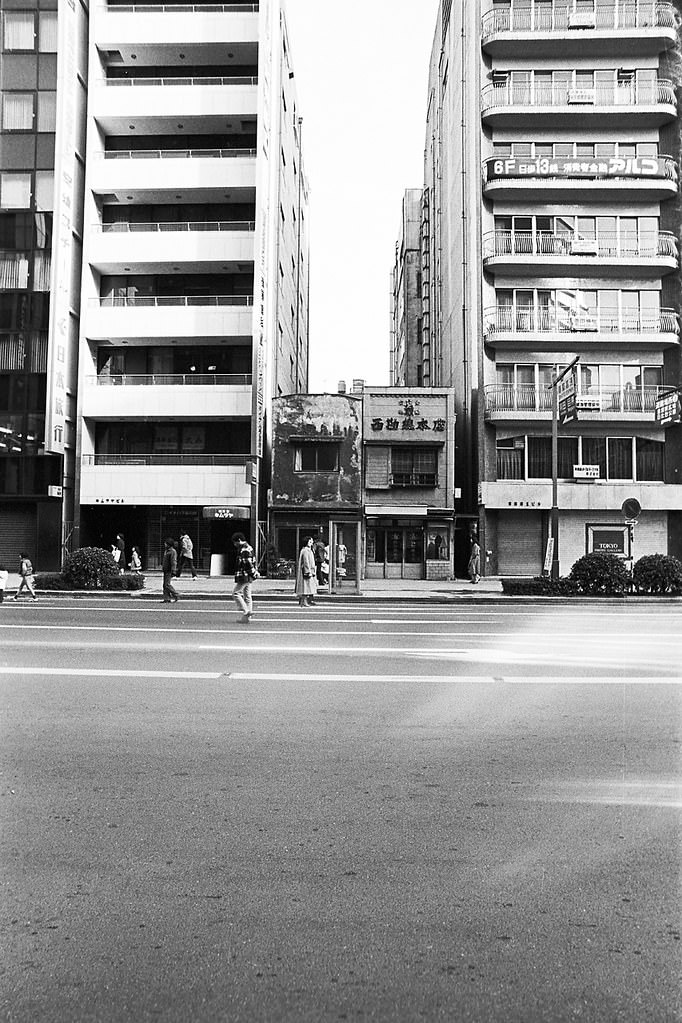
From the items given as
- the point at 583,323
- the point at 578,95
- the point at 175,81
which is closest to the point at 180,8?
the point at 175,81

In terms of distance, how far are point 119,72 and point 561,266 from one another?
73.5 ft

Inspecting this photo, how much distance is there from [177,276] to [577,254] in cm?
1780

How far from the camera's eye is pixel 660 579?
80.4 feet

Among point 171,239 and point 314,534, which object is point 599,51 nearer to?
point 171,239

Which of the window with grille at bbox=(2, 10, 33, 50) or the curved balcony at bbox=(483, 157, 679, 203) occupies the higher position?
the window with grille at bbox=(2, 10, 33, 50)

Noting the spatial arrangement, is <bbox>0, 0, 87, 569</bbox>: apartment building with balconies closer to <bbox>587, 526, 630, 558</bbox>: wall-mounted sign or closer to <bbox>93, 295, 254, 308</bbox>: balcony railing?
<bbox>93, 295, 254, 308</bbox>: balcony railing

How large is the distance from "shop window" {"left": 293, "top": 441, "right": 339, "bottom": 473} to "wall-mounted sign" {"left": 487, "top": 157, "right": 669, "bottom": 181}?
14.0 meters

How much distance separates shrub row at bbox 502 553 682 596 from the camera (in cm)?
2458

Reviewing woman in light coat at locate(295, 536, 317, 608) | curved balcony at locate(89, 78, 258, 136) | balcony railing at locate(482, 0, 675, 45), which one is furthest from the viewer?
curved balcony at locate(89, 78, 258, 136)

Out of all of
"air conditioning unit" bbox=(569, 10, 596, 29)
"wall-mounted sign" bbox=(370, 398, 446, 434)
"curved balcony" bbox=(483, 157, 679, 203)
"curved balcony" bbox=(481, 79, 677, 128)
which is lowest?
"wall-mounted sign" bbox=(370, 398, 446, 434)

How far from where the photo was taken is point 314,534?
116ft

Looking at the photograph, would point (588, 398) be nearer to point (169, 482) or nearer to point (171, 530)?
point (169, 482)

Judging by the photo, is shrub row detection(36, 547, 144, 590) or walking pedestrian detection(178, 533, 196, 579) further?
walking pedestrian detection(178, 533, 196, 579)

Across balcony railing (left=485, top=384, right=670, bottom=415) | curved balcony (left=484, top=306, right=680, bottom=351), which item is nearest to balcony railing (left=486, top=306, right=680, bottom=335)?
curved balcony (left=484, top=306, right=680, bottom=351)
